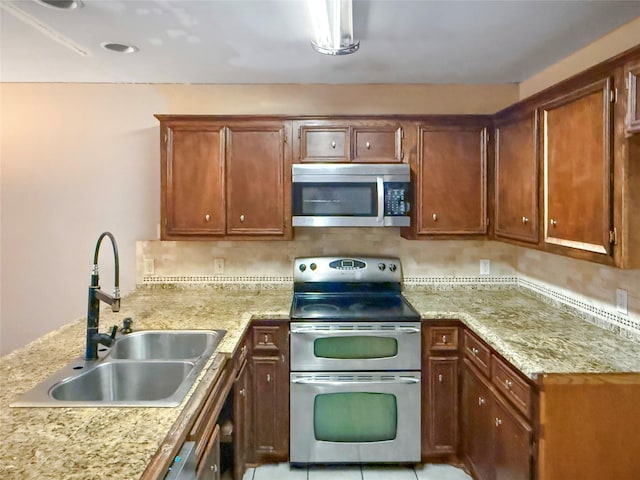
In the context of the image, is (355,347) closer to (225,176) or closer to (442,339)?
(442,339)

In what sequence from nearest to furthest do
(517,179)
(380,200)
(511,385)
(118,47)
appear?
(511,385), (118,47), (517,179), (380,200)

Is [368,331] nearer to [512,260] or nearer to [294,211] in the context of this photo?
[294,211]

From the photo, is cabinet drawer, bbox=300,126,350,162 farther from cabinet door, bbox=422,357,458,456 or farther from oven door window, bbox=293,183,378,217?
cabinet door, bbox=422,357,458,456

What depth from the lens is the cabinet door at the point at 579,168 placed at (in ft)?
5.75

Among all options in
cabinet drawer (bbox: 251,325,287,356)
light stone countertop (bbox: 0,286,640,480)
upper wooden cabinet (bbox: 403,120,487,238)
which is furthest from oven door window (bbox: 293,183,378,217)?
cabinet drawer (bbox: 251,325,287,356)

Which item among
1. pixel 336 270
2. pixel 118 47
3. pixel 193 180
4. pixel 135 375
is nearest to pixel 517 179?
pixel 336 270

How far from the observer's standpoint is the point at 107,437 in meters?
1.15

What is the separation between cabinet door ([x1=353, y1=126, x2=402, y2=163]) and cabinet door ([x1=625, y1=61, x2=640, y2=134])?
1.33 metres

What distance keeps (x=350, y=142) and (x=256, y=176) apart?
63 centimetres

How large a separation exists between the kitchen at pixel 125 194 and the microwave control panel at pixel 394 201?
0.42 metres

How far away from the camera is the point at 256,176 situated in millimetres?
2795

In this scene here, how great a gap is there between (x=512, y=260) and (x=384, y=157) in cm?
122

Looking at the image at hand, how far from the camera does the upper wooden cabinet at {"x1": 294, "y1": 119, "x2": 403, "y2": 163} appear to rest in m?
2.79

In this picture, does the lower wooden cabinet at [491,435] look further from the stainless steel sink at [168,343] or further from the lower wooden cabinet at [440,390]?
the stainless steel sink at [168,343]
